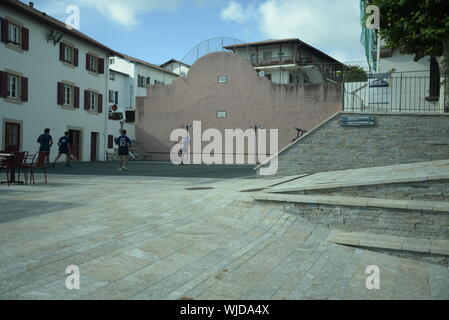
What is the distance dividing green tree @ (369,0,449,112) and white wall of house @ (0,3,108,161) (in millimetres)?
18413

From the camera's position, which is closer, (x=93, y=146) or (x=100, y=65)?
Answer: (x=93, y=146)

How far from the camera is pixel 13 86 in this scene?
21.8 metres

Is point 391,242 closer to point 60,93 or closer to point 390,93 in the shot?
point 390,93

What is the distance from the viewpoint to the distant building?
140ft

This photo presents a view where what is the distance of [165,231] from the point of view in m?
5.54

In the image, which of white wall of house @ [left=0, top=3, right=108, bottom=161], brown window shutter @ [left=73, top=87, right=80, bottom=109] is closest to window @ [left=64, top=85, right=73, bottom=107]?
brown window shutter @ [left=73, top=87, right=80, bottom=109]

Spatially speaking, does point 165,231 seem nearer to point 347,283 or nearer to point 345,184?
point 347,283

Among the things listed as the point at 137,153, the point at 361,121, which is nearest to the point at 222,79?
the point at 137,153

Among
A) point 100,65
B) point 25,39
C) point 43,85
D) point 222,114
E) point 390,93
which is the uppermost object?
point 100,65

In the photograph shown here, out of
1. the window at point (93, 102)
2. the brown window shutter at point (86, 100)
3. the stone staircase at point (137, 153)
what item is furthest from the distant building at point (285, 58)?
the brown window shutter at point (86, 100)

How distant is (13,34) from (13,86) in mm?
2831

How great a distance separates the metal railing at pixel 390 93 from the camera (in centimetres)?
1412

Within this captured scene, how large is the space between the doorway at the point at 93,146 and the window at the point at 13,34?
8.71 metres
